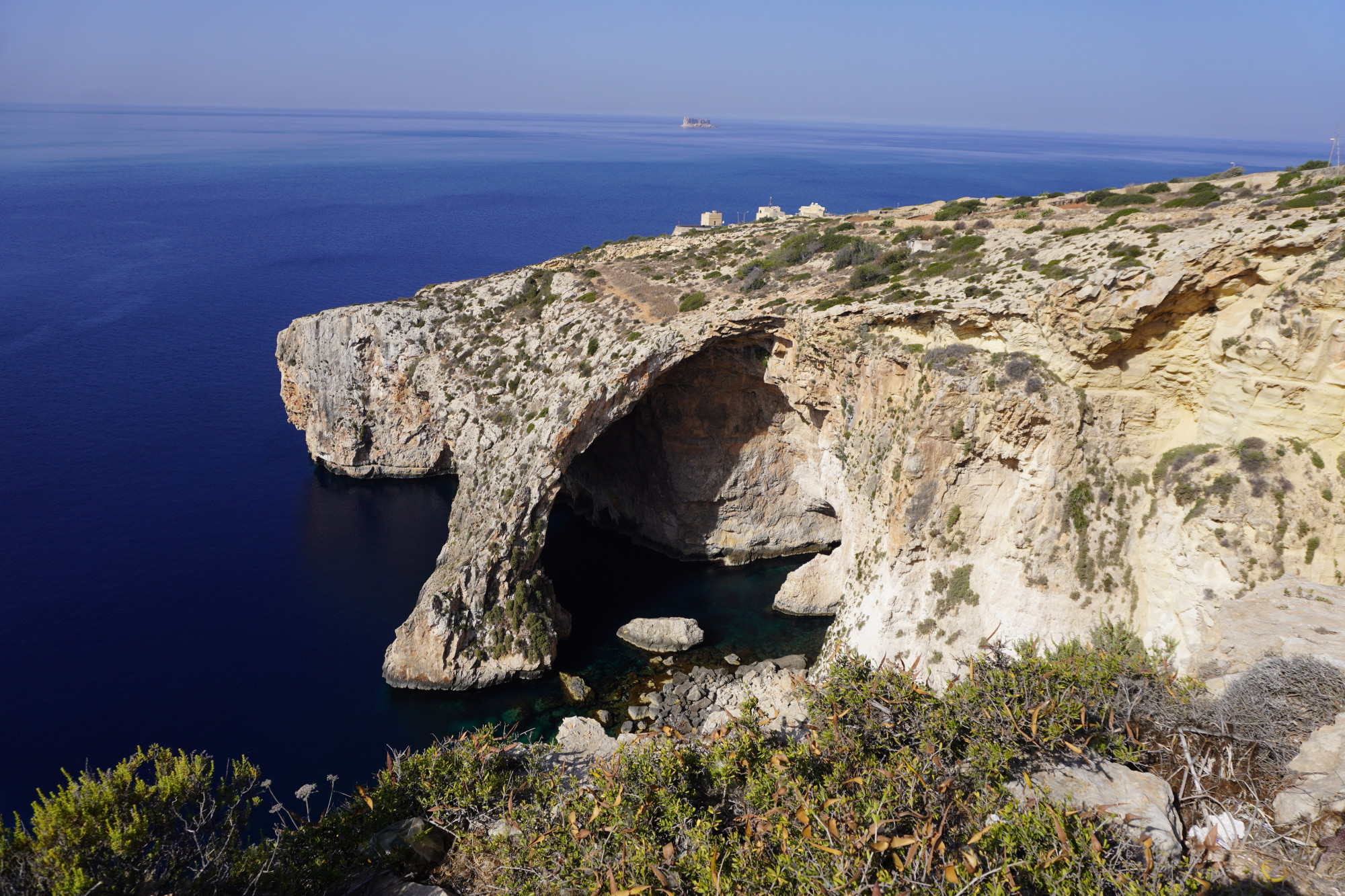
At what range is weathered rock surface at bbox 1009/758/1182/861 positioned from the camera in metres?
12.7

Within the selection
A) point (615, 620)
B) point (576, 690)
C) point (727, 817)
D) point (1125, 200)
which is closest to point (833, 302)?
point (1125, 200)

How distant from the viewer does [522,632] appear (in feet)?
101

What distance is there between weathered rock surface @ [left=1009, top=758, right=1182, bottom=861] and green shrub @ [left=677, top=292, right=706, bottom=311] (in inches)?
964

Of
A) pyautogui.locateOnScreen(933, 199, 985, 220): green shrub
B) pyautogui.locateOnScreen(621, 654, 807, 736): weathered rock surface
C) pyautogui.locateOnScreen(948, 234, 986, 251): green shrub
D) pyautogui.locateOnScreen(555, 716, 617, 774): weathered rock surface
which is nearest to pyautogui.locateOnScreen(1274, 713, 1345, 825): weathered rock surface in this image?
pyautogui.locateOnScreen(621, 654, 807, 736): weathered rock surface

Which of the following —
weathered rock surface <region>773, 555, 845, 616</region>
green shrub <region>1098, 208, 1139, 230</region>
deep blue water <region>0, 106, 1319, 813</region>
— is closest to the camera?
green shrub <region>1098, 208, 1139, 230</region>

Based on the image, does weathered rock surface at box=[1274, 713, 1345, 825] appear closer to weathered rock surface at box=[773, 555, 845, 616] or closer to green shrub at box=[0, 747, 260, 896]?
green shrub at box=[0, 747, 260, 896]

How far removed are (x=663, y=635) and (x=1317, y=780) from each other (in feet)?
74.7

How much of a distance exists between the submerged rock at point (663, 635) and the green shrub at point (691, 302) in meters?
14.4

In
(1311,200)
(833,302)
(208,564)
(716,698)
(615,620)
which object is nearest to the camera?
(1311,200)

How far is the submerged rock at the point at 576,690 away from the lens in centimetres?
2902

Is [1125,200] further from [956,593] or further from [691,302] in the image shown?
[956,593]

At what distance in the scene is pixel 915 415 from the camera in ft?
83.8

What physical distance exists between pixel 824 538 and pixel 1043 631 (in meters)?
18.8

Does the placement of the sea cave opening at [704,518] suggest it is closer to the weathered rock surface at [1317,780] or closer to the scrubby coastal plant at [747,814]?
the scrubby coastal plant at [747,814]
